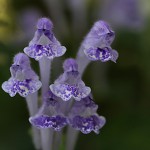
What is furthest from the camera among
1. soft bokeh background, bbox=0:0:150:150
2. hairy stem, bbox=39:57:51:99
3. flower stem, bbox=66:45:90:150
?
soft bokeh background, bbox=0:0:150:150

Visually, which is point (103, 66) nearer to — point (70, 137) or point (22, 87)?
point (70, 137)

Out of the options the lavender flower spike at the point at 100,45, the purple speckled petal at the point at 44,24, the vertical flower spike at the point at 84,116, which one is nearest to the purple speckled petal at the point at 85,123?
the vertical flower spike at the point at 84,116

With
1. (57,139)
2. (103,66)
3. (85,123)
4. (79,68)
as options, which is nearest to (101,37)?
(79,68)

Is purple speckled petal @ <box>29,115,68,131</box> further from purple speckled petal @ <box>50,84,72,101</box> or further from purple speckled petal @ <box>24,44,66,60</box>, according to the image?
purple speckled petal @ <box>24,44,66,60</box>

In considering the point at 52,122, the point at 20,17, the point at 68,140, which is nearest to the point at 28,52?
the point at 52,122

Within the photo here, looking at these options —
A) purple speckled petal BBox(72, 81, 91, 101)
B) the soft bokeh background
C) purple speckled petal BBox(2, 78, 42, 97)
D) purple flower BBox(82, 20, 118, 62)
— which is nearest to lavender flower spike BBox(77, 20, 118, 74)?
purple flower BBox(82, 20, 118, 62)

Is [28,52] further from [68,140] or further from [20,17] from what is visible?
[20,17]
